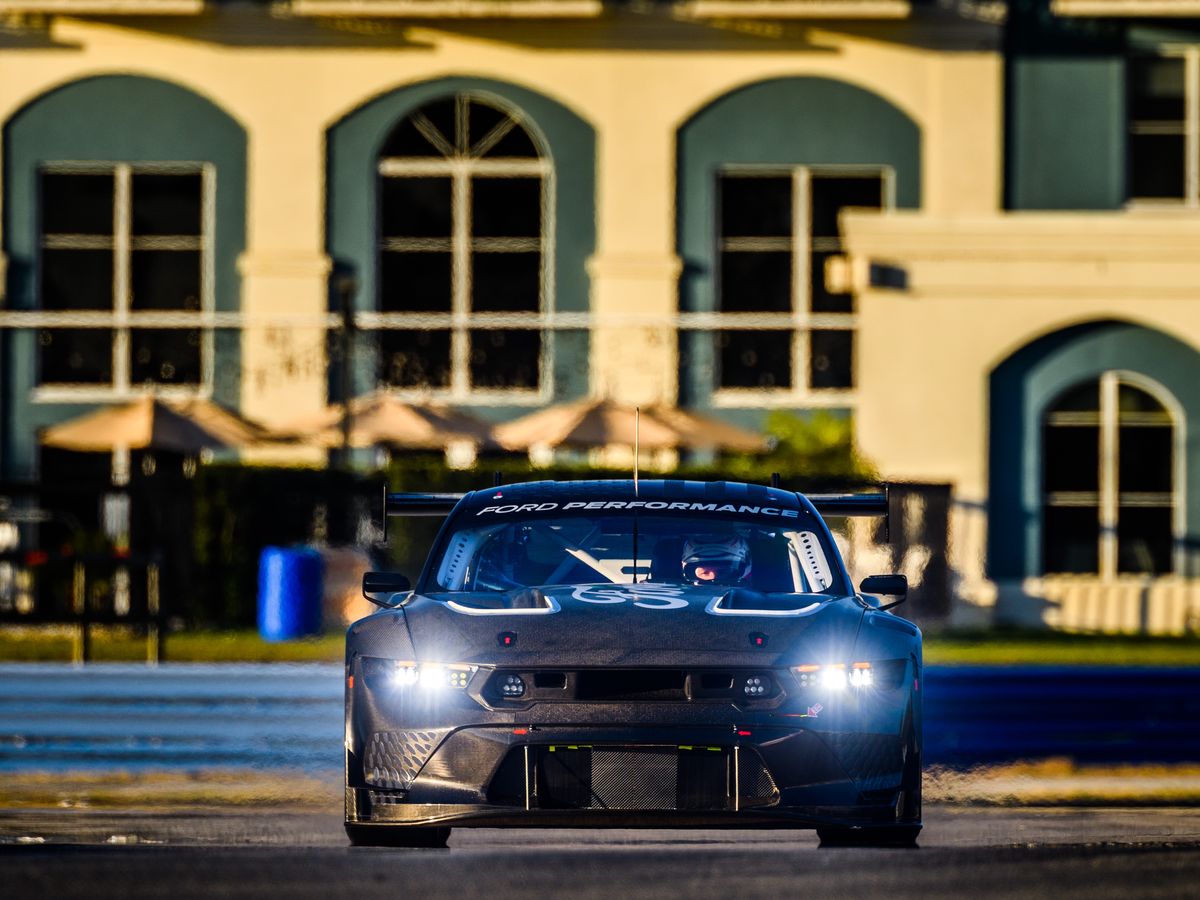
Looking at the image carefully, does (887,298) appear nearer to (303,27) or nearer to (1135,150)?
(1135,150)

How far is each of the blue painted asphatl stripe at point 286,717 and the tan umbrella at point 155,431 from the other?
13.1 m

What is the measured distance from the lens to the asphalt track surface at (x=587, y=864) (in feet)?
25.9

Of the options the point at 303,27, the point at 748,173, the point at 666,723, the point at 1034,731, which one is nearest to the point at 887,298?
the point at 748,173

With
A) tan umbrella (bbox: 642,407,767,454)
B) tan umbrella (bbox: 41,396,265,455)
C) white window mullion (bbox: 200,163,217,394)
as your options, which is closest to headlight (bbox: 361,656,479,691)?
tan umbrella (bbox: 642,407,767,454)

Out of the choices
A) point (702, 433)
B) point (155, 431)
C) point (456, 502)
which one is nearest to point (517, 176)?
point (702, 433)

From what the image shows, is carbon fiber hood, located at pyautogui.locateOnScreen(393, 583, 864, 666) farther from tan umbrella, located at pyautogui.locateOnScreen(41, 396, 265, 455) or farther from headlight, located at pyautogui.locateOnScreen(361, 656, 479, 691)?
tan umbrella, located at pyautogui.locateOnScreen(41, 396, 265, 455)

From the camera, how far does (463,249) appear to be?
30.0m

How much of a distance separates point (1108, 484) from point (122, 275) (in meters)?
12.3

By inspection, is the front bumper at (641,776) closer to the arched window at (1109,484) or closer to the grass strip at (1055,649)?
the grass strip at (1055,649)

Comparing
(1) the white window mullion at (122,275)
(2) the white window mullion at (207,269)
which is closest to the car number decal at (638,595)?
(2) the white window mullion at (207,269)

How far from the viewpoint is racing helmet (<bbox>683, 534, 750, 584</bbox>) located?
9023mm

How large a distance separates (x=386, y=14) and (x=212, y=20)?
2230 mm

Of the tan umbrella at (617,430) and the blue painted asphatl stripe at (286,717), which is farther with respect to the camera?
the tan umbrella at (617,430)

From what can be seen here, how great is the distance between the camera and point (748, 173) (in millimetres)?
30062
